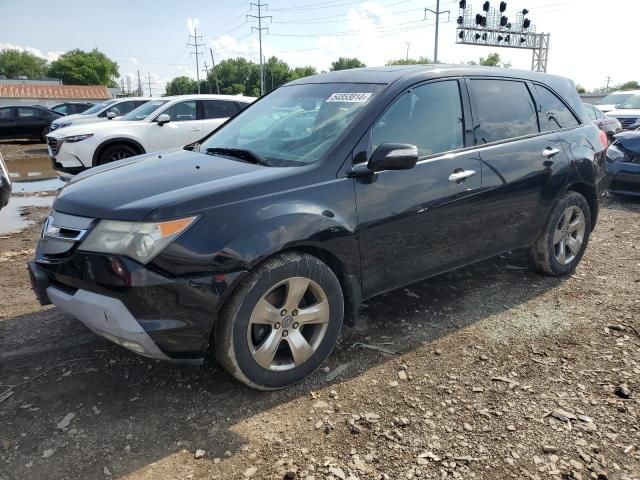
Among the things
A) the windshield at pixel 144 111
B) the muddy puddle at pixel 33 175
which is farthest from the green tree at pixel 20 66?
the windshield at pixel 144 111

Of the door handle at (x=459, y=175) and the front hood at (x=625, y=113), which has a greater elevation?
the front hood at (x=625, y=113)

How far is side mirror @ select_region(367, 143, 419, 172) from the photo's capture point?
289cm

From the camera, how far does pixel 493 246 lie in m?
3.89

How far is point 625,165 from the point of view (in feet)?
25.2

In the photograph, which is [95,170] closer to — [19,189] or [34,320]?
[34,320]

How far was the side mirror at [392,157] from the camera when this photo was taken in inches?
114

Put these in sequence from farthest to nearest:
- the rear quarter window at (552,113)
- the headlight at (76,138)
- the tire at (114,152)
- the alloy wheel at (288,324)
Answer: the tire at (114,152)
the headlight at (76,138)
the rear quarter window at (552,113)
the alloy wheel at (288,324)

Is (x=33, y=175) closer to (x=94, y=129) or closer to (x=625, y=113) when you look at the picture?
(x=94, y=129)

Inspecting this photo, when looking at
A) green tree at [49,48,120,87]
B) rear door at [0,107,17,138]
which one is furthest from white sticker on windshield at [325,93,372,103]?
green tree at [49,48,120,87]

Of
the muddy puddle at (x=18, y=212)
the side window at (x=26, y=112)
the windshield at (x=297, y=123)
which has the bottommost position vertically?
the muddy puddle at (x=18, y=212)

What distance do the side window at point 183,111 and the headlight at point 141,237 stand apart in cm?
765

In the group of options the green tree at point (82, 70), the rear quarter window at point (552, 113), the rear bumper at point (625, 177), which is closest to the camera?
the rear quarter window at point (552, 113)

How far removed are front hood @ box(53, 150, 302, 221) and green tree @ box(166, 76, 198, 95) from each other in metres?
122

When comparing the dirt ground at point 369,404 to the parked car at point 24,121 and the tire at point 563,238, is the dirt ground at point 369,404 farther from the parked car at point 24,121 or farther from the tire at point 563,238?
the parked car at point 24,121
